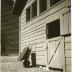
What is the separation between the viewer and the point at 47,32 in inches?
397

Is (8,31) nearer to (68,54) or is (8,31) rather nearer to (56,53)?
(56,53)

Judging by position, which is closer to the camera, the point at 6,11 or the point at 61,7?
the point at 61,7

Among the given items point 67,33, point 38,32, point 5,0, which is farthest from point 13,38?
point 67,33

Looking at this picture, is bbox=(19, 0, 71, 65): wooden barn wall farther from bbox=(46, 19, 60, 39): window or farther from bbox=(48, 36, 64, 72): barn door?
bbox=(48, 36, 64, 72): barn door

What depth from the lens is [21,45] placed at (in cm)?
1482

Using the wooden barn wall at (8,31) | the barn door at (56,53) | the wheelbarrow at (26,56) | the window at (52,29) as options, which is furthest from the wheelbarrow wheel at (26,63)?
the wooden barn wall at (8,31)

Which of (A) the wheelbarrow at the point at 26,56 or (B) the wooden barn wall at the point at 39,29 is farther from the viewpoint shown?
(A) the wheelbarrow at the point at 26,56

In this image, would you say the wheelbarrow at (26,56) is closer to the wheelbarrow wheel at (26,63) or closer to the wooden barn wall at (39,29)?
the wheelbarrow wheel at (26,63)

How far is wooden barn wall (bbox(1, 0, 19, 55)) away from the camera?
→ 26.9 metres

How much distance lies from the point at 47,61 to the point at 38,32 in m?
2.01

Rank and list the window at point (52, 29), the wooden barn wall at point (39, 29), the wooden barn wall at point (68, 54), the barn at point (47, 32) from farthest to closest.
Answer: the window at point (52, 29)
the wooden barn wall at point (39, 29)
the barn at point (47, 32)
the wooden barn wall at point (68, 54)

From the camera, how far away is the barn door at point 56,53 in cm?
806

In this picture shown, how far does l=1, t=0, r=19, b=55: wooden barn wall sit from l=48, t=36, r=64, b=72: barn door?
16.7m

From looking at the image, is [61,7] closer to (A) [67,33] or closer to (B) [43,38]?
(A) [67,33]
